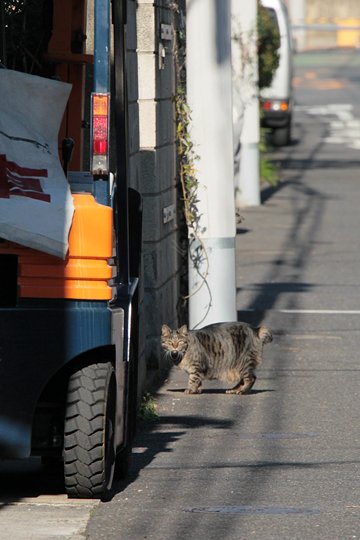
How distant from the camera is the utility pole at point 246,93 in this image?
72.0 ft

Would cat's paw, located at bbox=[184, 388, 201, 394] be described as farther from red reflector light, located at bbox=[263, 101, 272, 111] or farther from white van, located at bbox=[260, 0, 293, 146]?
red reflector light, located at bbox=[263, 101, 272, 111]

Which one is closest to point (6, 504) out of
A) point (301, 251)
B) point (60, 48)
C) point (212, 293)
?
point (60, 48)

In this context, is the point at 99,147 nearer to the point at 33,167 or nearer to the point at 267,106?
the point at 33,167

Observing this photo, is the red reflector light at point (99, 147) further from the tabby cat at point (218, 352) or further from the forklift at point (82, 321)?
the tabby cat at point (218, 352)

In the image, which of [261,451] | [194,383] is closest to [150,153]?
[194,383]

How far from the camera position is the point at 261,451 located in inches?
335

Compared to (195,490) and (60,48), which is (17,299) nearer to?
(195,490)

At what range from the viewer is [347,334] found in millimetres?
12883

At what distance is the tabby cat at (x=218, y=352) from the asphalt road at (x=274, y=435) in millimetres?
137

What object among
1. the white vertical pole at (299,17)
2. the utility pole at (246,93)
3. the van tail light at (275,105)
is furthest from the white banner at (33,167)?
the white vertical pole at (299,17)

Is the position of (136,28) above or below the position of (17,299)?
above

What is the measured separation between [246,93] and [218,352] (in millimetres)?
13015

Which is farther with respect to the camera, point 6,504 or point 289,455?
point 289,455

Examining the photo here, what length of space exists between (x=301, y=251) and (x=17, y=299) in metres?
12.2
